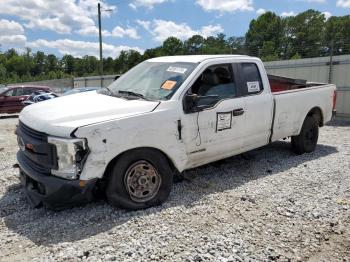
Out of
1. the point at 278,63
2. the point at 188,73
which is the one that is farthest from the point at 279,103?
the point at 278,63

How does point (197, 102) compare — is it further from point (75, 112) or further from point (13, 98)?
point (13, 98)

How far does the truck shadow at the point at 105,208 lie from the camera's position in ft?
12.9

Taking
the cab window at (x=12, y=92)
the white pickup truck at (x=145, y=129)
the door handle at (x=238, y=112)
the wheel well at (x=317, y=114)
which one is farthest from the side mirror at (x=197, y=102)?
the cab window at (x=12, y=92)

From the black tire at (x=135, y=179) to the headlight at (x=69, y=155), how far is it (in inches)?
17.2

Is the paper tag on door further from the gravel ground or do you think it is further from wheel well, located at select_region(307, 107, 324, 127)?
wheel well, located at select_region(307, 107, 324, 127)

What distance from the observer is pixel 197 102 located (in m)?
4.76

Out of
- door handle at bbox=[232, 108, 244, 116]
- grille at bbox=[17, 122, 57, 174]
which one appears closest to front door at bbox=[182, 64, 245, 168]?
door handle at bbox=[232, 108, 244, 116]

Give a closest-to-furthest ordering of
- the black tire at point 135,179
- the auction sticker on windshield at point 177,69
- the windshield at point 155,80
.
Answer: the black tire at point 135,179, the windshield at point 155,80, the auction sticker on windshield at point 177,69

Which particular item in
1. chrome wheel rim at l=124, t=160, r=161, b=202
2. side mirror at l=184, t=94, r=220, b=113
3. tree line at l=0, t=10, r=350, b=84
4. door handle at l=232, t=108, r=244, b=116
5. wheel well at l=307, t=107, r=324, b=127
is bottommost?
chrome wheel rim at l=124, t=160, r=161, b=202

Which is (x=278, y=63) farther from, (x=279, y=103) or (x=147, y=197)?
(x=147, y=197)

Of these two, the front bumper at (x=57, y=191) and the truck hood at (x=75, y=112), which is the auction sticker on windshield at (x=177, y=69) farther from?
the front bumper at (x=57, y=191)

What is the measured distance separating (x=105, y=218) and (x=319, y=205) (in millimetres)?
2729

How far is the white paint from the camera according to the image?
3.98 meters

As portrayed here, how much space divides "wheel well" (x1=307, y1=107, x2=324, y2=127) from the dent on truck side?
3642mm
